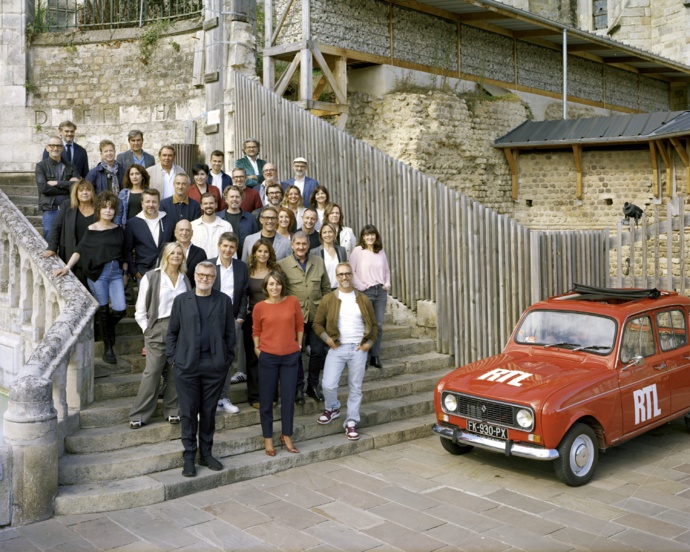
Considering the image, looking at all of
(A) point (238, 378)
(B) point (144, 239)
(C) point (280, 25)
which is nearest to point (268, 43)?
(C) point (280, 25)

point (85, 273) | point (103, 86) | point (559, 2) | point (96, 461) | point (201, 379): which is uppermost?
point (559, 2)

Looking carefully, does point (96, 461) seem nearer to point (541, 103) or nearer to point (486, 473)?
point (486, 473)

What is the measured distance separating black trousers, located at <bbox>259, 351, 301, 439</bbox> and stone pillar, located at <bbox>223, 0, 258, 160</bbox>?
7679 mm

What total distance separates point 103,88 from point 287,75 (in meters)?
3.83

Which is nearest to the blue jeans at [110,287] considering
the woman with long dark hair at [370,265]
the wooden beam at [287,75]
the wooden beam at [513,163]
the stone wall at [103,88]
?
the woman with long dark hair at [370,265]

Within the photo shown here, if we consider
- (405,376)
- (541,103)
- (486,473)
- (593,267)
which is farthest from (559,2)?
(486,473)

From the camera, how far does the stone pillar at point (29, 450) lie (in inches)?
205

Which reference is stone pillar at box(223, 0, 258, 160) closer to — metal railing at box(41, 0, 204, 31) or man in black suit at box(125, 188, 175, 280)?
metal railing at box(41, 0, 204, 31)

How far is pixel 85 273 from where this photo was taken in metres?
6.89

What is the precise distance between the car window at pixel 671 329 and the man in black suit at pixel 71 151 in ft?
23.1

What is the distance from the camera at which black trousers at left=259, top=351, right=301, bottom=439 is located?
6402mm

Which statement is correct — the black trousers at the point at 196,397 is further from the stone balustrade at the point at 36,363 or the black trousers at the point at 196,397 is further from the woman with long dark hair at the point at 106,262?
the woman with long dark hair at the point at 106,262

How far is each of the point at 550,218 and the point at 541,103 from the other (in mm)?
3334

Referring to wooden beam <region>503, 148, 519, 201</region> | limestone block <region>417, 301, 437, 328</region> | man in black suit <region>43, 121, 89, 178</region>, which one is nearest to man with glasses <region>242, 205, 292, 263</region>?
limestone block <region>417, 301, 437, 328</region>
